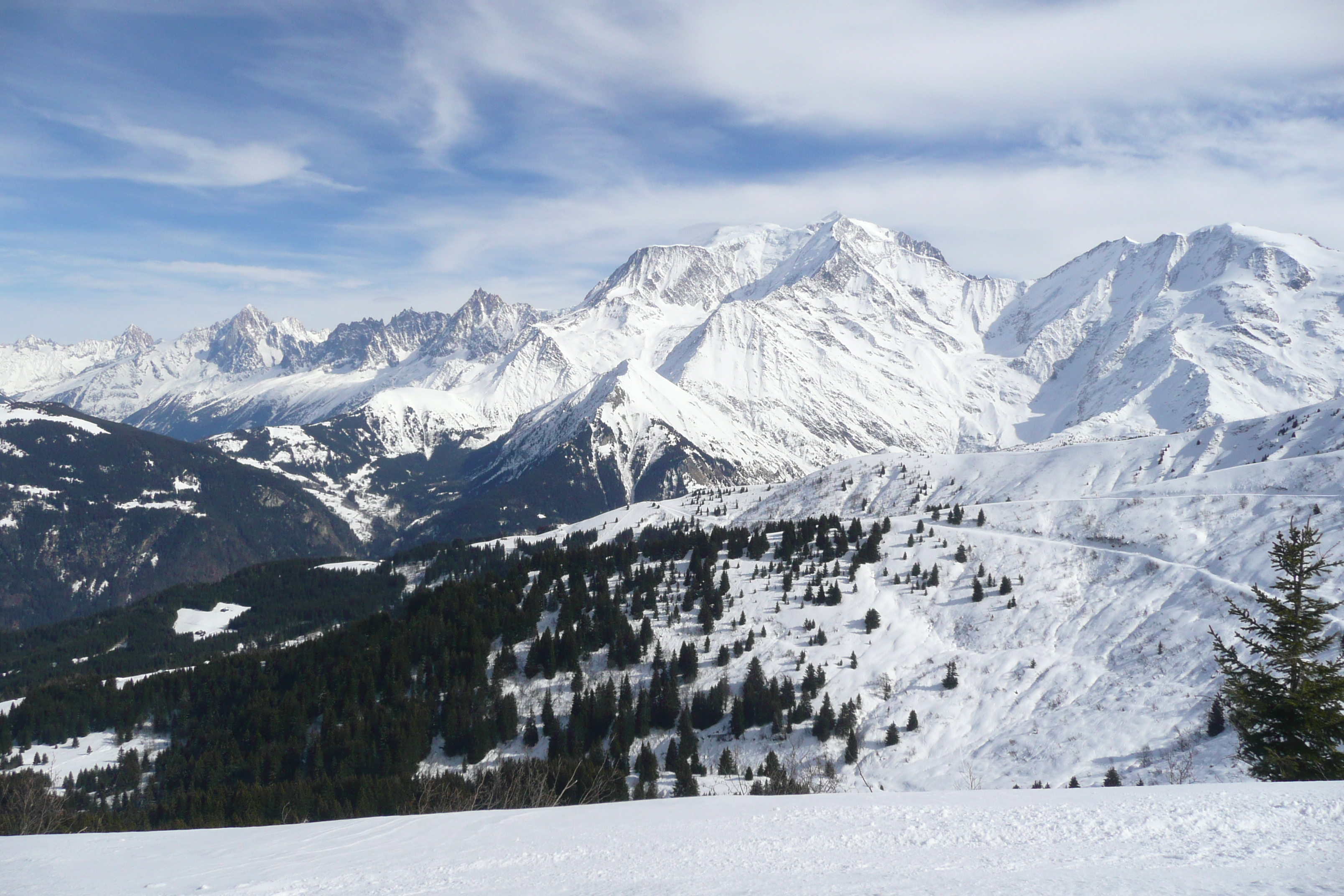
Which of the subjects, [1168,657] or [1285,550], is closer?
[1285,550]

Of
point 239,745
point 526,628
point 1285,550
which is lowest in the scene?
point 239,745

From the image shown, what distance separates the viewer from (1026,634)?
82.1 m

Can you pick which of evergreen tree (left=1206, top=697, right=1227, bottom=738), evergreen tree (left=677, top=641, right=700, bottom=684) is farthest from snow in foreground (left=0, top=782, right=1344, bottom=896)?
evergreen tree (left=677, top=641, right=700, bottom=684)

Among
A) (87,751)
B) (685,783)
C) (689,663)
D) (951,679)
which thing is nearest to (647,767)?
(685,783)

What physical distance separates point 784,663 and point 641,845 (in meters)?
71.7

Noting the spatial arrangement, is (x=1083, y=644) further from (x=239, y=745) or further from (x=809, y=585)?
(x=239, y=745)

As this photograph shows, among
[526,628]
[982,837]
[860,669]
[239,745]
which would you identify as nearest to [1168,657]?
[860,669]

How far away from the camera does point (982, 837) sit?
16375mm

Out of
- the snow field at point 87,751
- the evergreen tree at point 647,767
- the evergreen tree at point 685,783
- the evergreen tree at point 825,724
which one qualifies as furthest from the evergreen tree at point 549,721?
the snow field at point 87,751

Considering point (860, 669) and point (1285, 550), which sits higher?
point (1285, 550)

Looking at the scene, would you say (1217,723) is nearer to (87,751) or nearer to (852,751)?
(852,751)

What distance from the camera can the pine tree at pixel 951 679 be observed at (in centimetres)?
7650

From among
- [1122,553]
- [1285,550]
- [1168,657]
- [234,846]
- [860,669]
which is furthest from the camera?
[1122,553]

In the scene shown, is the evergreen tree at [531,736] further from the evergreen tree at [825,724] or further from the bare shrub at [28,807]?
the bare shrub at [28,807]
